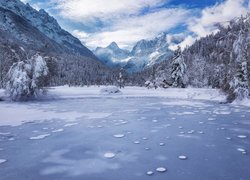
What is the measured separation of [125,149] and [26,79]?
59.4ft

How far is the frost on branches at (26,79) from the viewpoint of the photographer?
24252mm

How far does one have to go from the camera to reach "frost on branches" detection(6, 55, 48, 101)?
24.3 m

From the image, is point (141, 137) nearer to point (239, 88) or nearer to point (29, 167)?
point (29, 167)

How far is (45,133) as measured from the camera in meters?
11.6

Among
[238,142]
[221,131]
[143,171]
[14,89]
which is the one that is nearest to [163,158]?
[143,171]

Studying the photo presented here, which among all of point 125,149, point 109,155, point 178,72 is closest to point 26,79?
point 125,149

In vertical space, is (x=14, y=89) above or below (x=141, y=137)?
above

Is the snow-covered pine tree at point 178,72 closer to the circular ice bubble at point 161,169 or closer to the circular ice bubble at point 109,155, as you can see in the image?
the circular ice bubble at point 109,155

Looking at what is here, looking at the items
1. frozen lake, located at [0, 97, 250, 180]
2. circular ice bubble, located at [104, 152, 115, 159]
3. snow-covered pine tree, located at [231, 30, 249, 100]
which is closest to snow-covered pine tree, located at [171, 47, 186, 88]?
snow-covered pine tree, located at [231, 30, 249, 100]

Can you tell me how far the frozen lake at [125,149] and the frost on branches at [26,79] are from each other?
10.5 m

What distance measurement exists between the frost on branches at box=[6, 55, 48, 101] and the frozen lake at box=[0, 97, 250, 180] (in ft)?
34.6

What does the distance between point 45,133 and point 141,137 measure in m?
4.18

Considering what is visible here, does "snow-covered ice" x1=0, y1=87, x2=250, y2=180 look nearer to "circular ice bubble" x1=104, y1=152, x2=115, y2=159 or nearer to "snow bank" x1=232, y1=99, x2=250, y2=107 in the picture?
"circular ice bubble" x1=104, y1=152, x2=115, y2=159

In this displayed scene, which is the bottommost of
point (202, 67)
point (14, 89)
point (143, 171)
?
point (143, 171)
